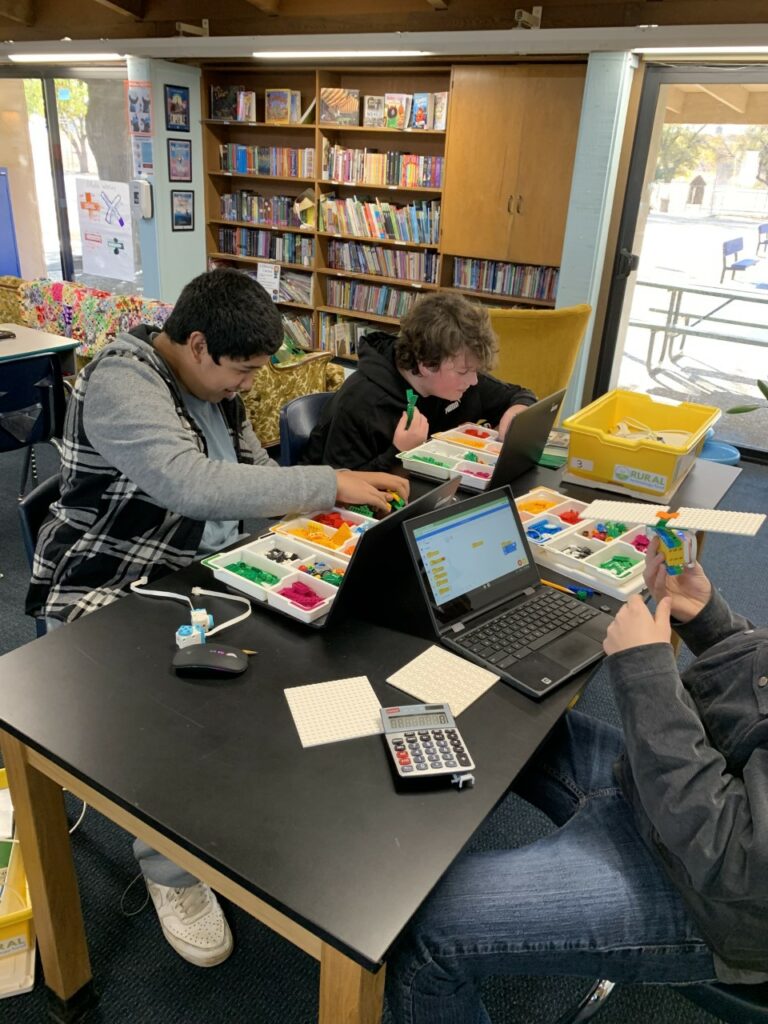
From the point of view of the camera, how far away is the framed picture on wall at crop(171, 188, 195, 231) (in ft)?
17.9

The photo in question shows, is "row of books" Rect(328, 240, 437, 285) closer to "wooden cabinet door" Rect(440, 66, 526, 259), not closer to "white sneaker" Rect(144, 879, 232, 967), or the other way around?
"wooden cabinet door" Rect(440, 66, 526, 259)

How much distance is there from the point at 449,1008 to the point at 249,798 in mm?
449

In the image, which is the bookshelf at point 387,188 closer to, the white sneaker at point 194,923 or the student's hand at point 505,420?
the student's hand at point 505,420

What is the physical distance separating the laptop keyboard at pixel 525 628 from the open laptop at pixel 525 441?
54cm

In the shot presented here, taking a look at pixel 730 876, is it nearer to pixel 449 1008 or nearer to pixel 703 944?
pixel 703 944

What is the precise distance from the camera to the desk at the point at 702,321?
14.7ft

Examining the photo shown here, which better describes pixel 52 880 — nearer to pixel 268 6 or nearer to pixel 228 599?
pixel 228 599

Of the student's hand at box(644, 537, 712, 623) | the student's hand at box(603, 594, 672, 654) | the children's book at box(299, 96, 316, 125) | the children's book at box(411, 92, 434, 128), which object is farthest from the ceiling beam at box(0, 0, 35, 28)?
the student's hand at box(603, 594, 672, 654)

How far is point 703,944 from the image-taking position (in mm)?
973

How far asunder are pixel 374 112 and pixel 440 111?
0.50 m

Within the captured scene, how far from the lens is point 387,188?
16.1 ft

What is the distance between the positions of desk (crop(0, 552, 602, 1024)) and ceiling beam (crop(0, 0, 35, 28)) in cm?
666

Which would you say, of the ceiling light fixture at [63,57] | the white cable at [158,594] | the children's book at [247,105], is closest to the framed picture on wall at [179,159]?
the children's book at [247,105]

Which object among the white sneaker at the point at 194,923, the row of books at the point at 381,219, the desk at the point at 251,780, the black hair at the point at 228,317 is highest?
the row of books at the point at 381,219
